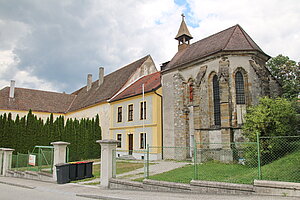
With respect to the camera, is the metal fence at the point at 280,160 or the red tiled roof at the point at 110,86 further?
the red tiled roof at the point at 110,86

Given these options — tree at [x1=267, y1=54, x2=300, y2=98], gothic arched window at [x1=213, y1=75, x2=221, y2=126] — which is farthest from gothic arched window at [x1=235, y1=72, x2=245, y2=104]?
tree at [x1=267, y1=54, x2=300, y2=98]

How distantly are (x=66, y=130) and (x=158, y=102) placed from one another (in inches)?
498

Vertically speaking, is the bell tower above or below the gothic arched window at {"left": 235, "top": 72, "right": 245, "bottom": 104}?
above

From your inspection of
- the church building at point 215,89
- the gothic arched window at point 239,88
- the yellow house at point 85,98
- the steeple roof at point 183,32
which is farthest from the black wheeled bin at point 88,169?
the steeple roof at point 183,32

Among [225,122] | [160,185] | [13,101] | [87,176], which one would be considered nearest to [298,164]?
[160,185]

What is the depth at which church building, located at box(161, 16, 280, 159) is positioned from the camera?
655 inches

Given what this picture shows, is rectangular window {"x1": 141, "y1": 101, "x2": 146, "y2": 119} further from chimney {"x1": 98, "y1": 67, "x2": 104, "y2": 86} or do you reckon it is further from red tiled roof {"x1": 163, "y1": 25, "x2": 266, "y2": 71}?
chimney {"x1": 98, "y1": 67, "x2": 104, "y2": 86}

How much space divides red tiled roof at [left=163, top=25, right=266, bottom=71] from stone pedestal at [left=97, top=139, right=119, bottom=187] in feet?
35.6

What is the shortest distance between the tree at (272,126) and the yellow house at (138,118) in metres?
10.1

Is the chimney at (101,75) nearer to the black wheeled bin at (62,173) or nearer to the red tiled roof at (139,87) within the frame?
the red tiled roof at (139,87)

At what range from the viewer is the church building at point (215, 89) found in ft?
54.6

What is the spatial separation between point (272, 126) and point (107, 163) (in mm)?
8753

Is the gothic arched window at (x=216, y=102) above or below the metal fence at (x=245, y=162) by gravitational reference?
above

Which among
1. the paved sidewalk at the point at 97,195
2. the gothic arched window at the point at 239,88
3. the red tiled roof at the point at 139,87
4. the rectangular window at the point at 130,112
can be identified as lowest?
the paved sidewalk at the point at 97,195
